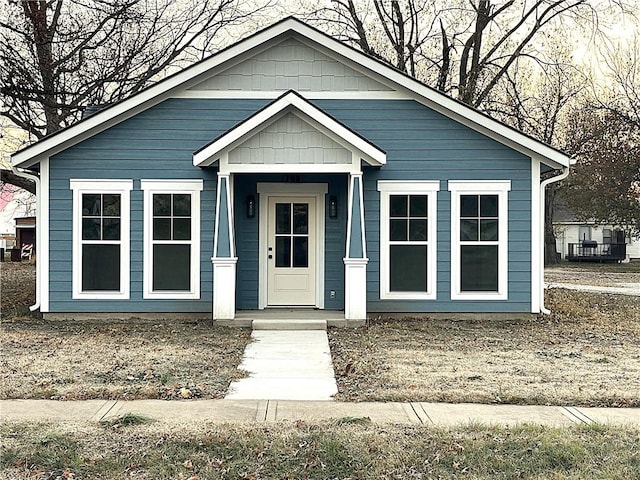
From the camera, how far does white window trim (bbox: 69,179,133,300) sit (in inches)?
525

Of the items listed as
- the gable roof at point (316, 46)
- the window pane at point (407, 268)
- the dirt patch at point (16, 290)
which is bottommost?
the dirt patch at point (16, 290)

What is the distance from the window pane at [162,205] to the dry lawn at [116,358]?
1882 millimetres

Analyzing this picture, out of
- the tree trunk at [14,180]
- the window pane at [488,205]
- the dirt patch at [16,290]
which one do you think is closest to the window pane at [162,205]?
the dirt patch at [16,290]

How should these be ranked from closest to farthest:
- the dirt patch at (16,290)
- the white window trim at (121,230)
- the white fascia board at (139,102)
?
the white fascia board at (139,102) → the white window trim at (121,230) → the dirt patch at (16,290)

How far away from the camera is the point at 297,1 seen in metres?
28.0

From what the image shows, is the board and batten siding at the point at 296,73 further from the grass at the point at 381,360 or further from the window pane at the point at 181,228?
the grass at the point at 381,360

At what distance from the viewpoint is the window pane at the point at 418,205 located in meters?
13.7

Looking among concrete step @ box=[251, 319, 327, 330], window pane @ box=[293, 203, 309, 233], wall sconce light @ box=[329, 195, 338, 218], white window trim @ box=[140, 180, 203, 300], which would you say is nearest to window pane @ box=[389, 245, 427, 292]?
wall sconce light @ box=[329, 195, 338, 218]

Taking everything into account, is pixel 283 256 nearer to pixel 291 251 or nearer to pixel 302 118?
pixel 291 251

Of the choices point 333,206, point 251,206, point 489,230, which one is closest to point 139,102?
point 251,206

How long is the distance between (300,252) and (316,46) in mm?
3694

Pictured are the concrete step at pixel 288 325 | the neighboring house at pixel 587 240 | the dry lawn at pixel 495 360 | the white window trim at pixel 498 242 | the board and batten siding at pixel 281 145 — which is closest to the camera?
the dry lawn at pixel 495 360

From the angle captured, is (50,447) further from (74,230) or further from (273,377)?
(74,230)

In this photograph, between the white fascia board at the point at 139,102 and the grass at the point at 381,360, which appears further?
the white fascia board at the point at 139,102
